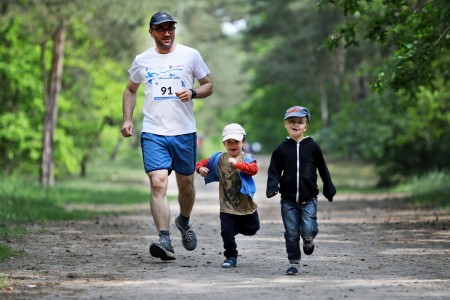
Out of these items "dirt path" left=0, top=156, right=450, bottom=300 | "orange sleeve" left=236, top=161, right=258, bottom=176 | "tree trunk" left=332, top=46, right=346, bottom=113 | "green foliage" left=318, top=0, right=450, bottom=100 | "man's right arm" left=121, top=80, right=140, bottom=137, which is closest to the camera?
"dirt path" left=0, top=156, right=450, bottom=300

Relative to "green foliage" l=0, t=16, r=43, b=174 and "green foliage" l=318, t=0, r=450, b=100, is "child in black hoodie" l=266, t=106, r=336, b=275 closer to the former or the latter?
"green foliage" l=318, t=0, r=450, b=100

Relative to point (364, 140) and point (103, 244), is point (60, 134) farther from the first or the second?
point (103, 244)

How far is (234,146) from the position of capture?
9633 mm

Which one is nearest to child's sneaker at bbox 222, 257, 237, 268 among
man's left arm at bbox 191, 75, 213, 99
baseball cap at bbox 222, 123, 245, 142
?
baseball cap at bbox 222, 123, 245, 142

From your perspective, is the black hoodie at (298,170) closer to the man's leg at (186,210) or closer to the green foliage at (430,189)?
the man's leg at (186,210)

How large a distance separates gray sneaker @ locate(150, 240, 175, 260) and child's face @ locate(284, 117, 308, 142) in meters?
1.80

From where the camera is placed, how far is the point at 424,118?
26.1 metres

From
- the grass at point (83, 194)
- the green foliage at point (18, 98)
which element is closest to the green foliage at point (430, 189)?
the grass at point (83, 194)

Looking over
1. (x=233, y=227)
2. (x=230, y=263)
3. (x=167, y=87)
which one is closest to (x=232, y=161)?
(x=233, y=227)

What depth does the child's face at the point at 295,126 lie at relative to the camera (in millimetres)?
9156

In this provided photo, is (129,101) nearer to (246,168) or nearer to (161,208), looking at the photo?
(161,208)

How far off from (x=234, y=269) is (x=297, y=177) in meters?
1.09

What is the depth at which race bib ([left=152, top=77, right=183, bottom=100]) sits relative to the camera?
1027 cm

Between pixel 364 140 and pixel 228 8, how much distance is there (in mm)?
45937
